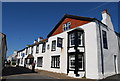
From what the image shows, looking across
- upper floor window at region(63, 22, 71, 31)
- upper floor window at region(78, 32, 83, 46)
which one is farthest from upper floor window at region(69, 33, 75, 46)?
upper floor window at region(63, 22, 71, 31)

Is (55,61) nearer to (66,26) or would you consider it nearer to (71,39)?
(71,39)

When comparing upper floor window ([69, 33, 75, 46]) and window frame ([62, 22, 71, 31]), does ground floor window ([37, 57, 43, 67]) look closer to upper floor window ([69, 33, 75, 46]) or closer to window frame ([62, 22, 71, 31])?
→ window frame ([62, 22, 71, 31])

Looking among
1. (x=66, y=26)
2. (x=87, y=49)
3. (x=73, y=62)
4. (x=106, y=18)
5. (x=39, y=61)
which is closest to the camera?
(x=87, y=49)

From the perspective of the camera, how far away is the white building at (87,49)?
14453 millimetres

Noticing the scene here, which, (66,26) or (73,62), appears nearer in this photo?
(73,62)

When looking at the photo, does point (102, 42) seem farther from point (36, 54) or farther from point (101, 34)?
point (36, 54)

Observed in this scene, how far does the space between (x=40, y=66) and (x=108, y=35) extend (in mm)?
16643

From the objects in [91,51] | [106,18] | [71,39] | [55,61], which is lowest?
[55,61]

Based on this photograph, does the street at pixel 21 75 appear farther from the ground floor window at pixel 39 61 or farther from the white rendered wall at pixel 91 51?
the ground floor window at pixel 39 61

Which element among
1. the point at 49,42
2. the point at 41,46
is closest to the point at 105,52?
the point at 49,42

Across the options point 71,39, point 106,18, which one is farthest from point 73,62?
point 106,18

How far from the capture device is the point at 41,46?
89.2ft

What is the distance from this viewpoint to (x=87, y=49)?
1536 cm

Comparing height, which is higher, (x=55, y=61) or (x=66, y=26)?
(x=66, y=26)
